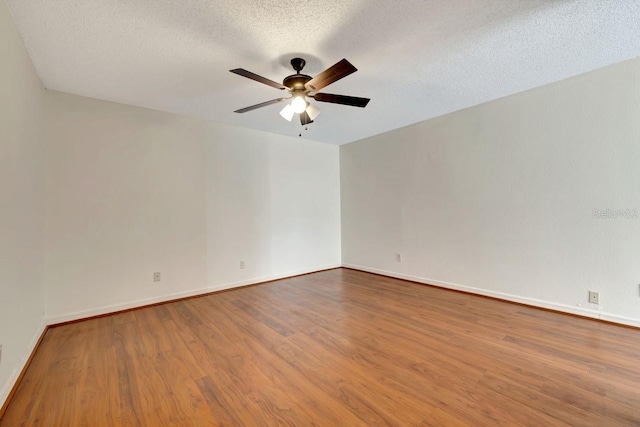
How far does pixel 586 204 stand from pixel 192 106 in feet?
14.4

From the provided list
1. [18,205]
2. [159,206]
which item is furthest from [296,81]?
[159,206]

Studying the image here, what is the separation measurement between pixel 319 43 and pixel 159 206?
2.66m

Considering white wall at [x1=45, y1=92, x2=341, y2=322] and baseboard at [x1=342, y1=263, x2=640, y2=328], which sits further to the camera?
white wall at [x1=45, y1=92, x2=341, y2=322]

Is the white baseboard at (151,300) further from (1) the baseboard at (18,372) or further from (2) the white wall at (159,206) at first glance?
(1) the baseboard at (18,372)

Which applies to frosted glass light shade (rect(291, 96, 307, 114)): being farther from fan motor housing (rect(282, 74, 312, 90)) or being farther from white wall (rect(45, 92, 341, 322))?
white wall (rect(45, 92, 341, 322))

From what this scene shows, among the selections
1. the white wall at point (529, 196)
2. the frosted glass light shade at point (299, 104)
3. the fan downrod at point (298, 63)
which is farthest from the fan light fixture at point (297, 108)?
the white wall at point (529, 196)

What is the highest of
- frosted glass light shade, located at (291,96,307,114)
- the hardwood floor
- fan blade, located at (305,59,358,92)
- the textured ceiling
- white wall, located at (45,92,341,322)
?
the textured ceiling

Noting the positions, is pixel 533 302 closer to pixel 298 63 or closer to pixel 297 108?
pixel 297 108

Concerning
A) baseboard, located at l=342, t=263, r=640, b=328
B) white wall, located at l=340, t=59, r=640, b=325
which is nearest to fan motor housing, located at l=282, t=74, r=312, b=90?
white wall, located at l=340, t=59, r=640, b=325

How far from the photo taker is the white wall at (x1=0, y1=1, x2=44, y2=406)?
162 cm

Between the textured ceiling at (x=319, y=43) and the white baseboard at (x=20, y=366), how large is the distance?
7.59 feet

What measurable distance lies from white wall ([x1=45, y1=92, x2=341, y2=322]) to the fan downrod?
1968 millimetres

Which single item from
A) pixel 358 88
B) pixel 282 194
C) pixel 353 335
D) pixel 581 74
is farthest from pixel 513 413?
pixel 282 194

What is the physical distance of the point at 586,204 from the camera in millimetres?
2654
